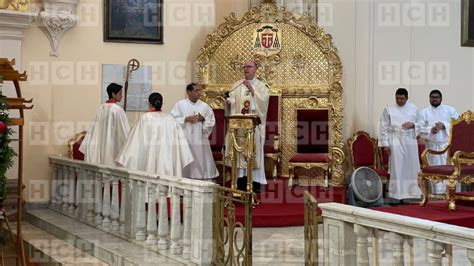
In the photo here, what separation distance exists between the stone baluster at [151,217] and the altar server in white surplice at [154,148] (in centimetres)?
148

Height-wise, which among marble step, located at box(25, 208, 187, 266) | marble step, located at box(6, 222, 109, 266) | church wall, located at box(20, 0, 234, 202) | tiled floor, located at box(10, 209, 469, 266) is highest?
church wall, located at box(20, 0, 234, 202)

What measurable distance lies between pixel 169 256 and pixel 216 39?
198 inches

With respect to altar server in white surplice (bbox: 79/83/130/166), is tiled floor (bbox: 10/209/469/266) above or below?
below

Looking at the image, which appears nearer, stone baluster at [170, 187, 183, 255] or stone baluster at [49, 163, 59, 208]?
stone baluster at [170, 187, 183, 255]

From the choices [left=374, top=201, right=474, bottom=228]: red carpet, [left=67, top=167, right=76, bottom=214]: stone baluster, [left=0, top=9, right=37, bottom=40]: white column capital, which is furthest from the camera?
[left=0, top=9, right=37, bottom=40]: white column capital

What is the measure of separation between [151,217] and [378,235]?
115 inches

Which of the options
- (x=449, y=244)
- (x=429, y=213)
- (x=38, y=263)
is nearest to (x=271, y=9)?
(x=429, y=213)

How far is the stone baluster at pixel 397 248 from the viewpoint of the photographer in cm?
345

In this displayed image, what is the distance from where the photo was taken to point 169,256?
225 inches

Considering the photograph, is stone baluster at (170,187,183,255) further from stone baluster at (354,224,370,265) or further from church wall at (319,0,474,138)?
church wall at (319,0,474,138)

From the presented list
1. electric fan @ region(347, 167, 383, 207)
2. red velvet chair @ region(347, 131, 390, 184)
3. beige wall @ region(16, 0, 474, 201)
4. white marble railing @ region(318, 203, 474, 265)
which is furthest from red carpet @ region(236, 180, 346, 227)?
white marble railing @ region(318, 203, 474, 265)

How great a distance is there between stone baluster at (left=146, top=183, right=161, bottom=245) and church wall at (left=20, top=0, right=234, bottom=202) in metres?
3.74

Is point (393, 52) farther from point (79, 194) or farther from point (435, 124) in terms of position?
point (79, 194)

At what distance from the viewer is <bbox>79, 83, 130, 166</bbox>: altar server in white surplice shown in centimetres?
856
